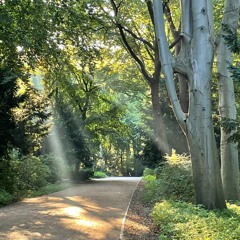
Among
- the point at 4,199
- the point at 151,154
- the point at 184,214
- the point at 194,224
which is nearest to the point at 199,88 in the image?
the point at 184,214

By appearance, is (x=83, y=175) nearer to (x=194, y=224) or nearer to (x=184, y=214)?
(x=184, y=214)

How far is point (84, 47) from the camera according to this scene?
433 inches

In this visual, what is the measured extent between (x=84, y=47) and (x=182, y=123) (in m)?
4.85

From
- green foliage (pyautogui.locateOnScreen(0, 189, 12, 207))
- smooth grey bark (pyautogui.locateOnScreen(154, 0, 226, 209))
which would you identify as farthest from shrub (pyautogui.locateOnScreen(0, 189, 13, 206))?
smooth grey bark (pyautogui.locateOnScreen(154, 0, 226, 209))

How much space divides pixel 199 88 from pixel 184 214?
3322mm

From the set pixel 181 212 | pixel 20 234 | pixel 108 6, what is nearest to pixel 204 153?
pixel 181 212

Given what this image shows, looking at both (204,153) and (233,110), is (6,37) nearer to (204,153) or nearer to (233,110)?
(204,153)

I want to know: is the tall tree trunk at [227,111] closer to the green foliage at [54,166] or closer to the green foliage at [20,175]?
the green foliage at [20,175]

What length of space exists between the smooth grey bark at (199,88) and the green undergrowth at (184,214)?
69 centimetres

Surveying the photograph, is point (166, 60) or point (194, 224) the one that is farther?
point (166, 60)

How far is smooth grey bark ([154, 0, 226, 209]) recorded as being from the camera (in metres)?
7.83

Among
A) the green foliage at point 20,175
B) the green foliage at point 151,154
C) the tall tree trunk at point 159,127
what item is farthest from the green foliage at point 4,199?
the green foliage at point 151,154

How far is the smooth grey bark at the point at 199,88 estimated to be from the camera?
7.83m

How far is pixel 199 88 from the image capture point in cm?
810
